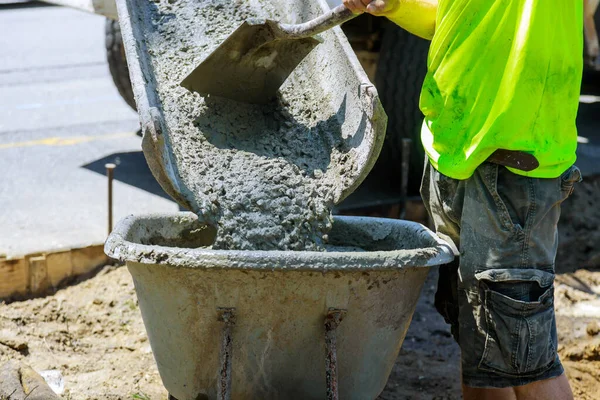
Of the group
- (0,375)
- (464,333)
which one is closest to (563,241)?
(464,333)

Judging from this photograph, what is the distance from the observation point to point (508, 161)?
2.65 metres

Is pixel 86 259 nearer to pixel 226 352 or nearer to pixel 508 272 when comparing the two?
pixel 226 352

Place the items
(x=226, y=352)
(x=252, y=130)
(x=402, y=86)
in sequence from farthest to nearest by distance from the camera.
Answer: (x=402, y=86) → (x=252, y=130) → (x=226, y=352)

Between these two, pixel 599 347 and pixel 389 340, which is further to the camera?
pixel 599 347

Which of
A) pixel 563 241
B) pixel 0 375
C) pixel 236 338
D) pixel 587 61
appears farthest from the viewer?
pixel 587 61

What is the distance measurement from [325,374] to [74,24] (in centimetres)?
1164

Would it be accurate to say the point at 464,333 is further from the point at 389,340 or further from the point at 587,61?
the point at 587,61

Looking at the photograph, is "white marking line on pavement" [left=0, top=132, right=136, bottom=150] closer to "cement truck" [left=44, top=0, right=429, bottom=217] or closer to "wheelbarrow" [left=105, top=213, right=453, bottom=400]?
"cement truck" [left=44, top=0, right=429, bottom=217]

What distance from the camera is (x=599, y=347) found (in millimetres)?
3873

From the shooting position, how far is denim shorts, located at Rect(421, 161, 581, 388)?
267 cm

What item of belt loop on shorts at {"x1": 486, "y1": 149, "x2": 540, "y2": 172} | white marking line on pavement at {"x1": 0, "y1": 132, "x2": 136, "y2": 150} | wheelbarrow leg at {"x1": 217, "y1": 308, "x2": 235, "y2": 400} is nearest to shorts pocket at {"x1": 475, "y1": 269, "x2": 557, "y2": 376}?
belt loop on shorts at {"x1": 486, "y1": 149, "x2": 540, "y2": 172}

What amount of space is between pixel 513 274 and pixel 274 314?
72cm

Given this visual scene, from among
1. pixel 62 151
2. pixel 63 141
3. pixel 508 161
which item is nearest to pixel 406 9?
pixel 508 161

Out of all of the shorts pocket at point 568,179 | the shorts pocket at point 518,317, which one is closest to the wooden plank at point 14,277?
the shorts pocket at point 518,317
